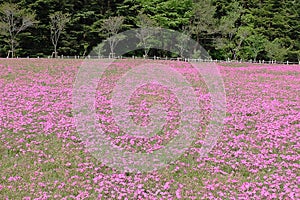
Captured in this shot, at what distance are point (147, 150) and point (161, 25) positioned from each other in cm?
4589

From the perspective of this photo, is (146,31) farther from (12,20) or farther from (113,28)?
(12,20)

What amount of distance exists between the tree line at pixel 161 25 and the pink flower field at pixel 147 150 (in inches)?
1385

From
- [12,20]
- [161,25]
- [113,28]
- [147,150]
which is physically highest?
[161,25]

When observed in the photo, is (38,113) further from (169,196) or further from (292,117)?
(292,117)

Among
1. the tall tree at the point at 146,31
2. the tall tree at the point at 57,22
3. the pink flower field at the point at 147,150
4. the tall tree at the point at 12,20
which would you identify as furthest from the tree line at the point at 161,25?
the pink flower field at the point at 147,150

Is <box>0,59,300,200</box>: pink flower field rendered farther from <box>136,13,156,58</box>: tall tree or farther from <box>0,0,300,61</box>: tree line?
<box>0,0,300,61</box>: tree line

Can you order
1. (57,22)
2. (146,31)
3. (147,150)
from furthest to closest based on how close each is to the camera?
(146,31)
(57,22)
(147,150)

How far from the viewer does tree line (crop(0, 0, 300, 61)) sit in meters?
49.0

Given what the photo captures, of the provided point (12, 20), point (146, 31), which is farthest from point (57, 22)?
point (146, 31)

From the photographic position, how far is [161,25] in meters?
52.9

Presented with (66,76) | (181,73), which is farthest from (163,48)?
(66,76)

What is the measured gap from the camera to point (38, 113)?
493 inches

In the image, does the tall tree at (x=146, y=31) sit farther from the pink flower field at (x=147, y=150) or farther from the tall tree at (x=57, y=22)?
the pink flower field at (x=147, y=150)

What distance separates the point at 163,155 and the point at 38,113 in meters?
5.98
